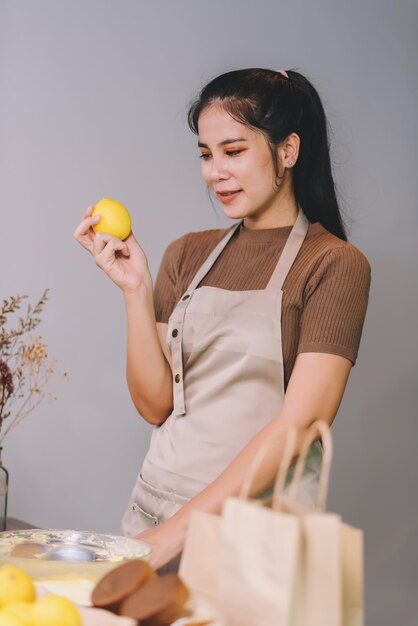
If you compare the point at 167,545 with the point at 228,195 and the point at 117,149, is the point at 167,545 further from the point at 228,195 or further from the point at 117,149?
the point at 117,149

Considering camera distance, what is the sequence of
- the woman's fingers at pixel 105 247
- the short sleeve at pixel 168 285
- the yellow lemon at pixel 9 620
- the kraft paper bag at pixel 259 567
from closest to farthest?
the kraft paper bag at pixel 259 567, the yellow lemon at pixel 9 620, the woman's fingers at pixel 105 247, the short sleeve at pixel 168 285

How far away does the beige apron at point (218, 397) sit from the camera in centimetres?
186

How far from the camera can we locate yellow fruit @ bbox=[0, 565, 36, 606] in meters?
1.01

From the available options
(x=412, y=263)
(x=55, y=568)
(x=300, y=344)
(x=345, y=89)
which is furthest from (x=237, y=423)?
(x=345, y=89)

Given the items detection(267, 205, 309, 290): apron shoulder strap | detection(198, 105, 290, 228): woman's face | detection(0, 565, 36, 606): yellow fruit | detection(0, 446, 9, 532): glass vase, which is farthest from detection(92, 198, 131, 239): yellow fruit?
detection(0, 565, 36, 606): yellow fruit

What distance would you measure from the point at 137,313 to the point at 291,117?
1.78ft

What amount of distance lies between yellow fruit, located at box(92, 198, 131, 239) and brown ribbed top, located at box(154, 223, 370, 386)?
253 millimetres

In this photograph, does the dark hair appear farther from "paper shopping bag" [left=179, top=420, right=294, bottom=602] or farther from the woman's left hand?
"paper shopping bag" [left=179, top=420, right=294, bottom=602]

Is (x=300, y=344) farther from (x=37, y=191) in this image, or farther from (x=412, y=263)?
(x=37, y=191)

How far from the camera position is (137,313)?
1.95 m

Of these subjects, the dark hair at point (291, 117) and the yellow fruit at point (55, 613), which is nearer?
the yellow fruit at point (55, 613)

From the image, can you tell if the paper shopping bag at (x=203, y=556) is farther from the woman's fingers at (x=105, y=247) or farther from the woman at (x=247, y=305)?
the woman's fingers at (x=105, y=247)

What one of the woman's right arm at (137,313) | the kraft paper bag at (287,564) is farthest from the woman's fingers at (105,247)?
the kraft paper bag at (287,564)

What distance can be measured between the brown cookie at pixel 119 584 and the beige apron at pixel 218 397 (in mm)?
822
